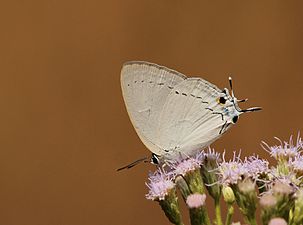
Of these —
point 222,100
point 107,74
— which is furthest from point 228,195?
point 107,74

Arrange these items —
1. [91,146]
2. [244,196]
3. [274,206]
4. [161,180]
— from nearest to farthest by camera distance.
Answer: [274,206] → [244,196] → [161,180] → [91,146]

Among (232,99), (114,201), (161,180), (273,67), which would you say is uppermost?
(232,99)

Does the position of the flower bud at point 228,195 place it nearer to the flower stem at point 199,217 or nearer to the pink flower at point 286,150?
the flower stem at point 199,217

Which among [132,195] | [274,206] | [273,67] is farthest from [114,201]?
[274,206]

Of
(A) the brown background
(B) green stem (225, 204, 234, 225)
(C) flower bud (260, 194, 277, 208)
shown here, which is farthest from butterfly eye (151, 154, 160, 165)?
(A) the brown background

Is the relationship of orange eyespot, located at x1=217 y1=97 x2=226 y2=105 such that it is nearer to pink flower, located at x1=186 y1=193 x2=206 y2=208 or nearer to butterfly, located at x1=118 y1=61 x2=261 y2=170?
butterfly, located at x1=118 y1=61 x2=261 y2=170

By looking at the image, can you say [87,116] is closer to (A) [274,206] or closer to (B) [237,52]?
(B) [237,52]

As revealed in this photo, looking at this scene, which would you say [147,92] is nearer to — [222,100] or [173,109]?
[173,109]
